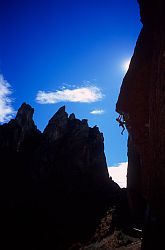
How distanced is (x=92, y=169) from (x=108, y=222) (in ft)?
113

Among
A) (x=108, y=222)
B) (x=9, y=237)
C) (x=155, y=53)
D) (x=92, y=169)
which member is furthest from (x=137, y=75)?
(x=92, y=169)

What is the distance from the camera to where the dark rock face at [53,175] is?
2761 inches

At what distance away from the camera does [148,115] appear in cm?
783

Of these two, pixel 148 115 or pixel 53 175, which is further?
pixel 53 175

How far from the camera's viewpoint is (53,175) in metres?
92.6

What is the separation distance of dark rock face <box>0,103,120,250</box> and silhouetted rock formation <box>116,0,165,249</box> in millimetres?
59158

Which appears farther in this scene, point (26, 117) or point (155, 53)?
point (26, 117)

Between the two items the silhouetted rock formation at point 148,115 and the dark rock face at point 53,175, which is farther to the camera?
the dark rock face at point 53,175

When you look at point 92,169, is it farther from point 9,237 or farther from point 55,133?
point 9,237

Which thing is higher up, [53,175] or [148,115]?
[148,115]

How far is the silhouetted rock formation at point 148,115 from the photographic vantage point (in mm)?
5578

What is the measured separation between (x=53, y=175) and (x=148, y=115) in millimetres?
88188

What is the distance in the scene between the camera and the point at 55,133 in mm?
96625

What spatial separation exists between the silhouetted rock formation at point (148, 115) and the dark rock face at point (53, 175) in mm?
59158
